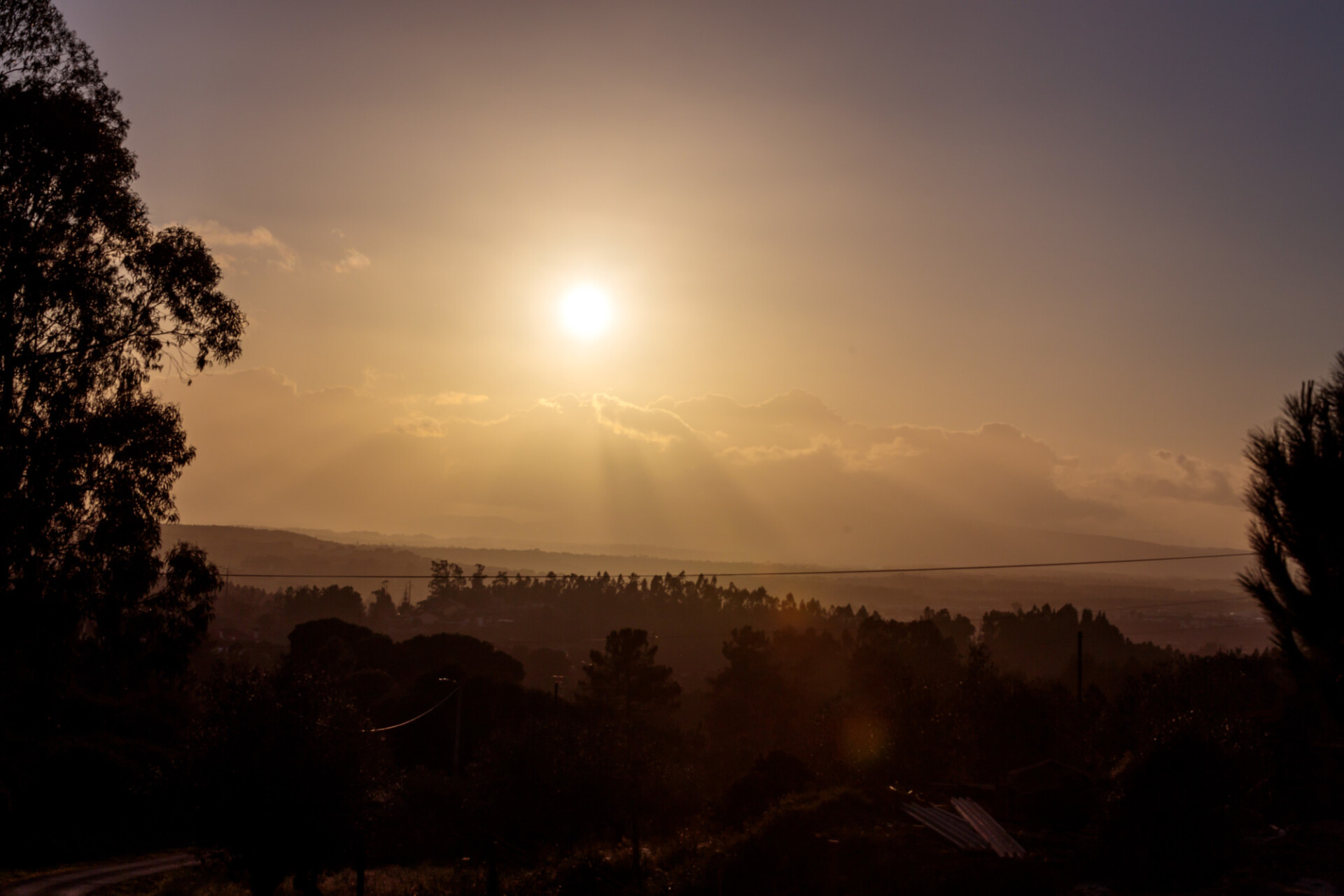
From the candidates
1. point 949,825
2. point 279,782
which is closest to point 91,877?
point 279,782

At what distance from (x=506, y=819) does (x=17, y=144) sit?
27.5 metres

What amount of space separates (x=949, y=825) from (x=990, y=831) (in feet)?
4.49

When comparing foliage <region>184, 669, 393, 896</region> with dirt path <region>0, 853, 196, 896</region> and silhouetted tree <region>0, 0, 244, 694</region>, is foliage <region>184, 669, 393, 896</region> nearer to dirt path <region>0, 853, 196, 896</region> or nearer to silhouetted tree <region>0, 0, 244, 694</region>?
silhouetted tree <region>0, 0, 244, 694</region>

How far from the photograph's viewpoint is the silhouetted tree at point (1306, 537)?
1040 cm

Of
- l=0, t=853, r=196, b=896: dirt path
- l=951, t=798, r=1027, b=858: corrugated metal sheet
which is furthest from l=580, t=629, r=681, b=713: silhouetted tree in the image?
l=951, t=798, r=1027, b=858: corrugated metal sheet

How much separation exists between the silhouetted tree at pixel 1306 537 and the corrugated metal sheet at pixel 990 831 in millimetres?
13471

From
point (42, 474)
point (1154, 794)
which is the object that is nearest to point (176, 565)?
point (42, 474)

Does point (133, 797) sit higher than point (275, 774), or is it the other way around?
point (275, 774)

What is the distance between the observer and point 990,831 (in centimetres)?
2395

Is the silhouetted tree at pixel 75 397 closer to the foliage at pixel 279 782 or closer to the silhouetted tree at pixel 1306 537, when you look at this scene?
the foliage at pixel 279 782

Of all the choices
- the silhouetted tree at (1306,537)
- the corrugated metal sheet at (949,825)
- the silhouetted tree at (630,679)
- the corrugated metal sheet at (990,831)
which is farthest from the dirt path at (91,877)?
the silhouetted tree at (630,679)

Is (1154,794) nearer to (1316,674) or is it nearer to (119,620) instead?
(1316,674)

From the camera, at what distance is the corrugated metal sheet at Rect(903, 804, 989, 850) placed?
2328cm

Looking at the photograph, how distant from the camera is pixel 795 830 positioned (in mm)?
27109
